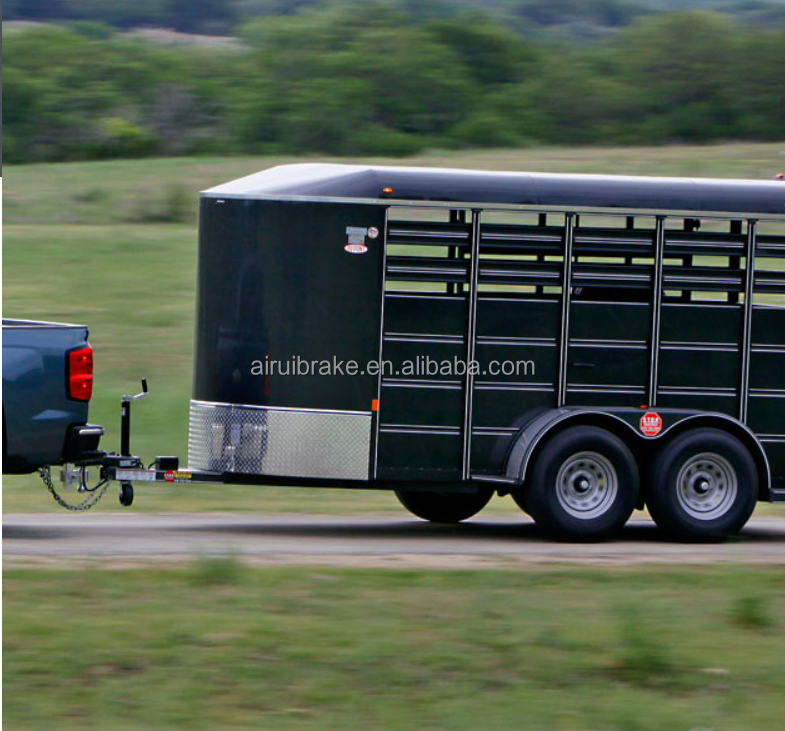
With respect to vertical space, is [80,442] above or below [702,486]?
above

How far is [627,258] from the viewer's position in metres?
11.3

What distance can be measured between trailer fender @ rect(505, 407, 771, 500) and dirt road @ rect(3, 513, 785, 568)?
23.9 inches

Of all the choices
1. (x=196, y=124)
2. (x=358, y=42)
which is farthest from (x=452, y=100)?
(x=196, y=124)

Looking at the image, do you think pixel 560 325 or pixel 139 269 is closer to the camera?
pixel 560 325

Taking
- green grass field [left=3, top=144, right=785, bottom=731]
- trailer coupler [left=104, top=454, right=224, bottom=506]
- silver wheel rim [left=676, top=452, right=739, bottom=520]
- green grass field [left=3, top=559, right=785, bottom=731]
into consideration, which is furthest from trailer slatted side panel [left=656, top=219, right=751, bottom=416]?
trailer coupler [left=104, top=454, right=224, bottom=506]

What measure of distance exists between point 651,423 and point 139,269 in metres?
13.4

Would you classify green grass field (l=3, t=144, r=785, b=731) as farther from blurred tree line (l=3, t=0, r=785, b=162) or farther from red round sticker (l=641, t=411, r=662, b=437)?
blurred tree line (l=3, t=0, r=785, b=162)

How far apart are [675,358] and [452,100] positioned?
4281cm

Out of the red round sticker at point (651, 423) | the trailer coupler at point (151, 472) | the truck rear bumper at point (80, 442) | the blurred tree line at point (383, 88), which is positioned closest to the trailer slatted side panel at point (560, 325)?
the red round sticker at point (651, 423)

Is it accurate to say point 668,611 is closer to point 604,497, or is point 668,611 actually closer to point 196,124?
point 604,497

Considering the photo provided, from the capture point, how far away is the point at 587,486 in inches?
443

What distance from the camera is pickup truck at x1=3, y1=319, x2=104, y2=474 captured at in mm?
10461

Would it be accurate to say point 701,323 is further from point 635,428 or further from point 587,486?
point 587,486

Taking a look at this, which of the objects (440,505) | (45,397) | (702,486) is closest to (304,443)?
(45,397)
